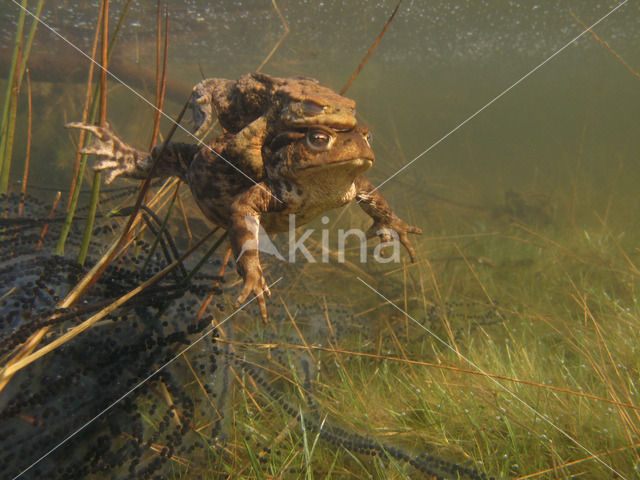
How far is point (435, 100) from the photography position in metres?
50.4

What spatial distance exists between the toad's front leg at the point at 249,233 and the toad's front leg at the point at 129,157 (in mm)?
469

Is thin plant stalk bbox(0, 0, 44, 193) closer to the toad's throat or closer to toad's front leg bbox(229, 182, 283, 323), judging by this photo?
toad's front leg bbox(229, 182, 283, 323)

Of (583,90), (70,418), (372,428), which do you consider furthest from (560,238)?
(583,90)

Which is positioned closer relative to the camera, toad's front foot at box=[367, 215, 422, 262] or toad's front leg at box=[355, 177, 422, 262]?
toad's front leg at box=[355, 177, 422, 262]

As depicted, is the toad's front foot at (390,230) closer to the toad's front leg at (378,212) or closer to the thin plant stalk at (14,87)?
the toad's front leg at (378,212)

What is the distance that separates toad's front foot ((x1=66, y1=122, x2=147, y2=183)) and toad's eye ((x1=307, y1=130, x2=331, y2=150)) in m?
1.08

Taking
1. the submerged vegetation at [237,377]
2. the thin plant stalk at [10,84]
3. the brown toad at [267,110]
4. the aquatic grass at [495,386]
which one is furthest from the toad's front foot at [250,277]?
the thin plant stalk at [10,84]

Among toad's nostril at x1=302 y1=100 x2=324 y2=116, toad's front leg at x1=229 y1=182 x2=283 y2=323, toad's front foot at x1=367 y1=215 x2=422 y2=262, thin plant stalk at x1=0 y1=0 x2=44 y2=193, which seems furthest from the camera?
thin plant stalk at x1=0 y1=0 x2=44 y2=193

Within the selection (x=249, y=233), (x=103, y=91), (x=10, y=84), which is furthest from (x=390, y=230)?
(x=10, y=84)

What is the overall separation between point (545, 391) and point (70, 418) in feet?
9.70

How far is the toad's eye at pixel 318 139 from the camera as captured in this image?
1236mm

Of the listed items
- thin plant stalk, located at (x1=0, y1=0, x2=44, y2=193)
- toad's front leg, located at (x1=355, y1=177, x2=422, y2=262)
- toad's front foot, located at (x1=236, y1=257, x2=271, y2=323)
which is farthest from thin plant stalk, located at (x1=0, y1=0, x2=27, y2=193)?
toad's front leg, located at (x1=355, y1=177, x2=422, y2=262)

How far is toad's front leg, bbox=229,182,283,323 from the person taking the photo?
1.33 metres

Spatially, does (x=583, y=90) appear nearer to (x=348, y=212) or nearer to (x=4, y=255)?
(x=348, y=212)
